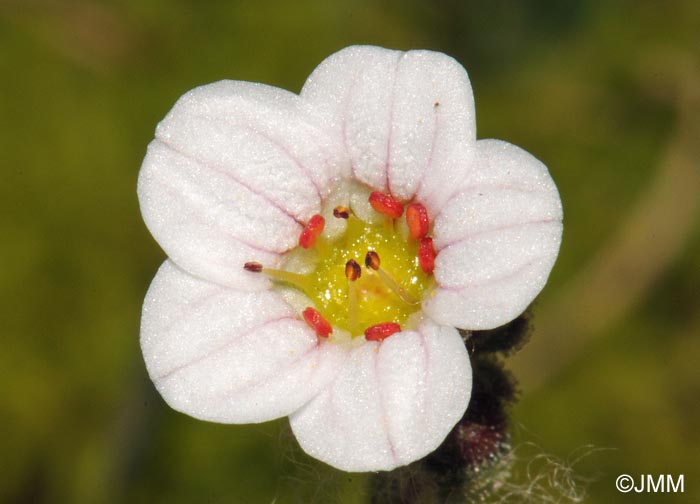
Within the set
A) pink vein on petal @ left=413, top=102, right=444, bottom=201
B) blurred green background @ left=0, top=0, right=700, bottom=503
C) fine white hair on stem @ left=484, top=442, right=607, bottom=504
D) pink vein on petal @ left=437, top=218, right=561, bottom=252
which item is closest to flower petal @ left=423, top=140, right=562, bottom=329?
pink vein on petal @ left=437, top=218, right=561, bottom=252

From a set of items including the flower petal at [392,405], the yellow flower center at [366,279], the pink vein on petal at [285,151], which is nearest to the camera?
the flower petal at [392,405]

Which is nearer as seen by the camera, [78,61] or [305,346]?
[305,346]

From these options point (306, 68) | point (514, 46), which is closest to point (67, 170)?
point (306, 68)

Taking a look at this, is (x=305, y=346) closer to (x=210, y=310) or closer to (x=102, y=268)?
(x=210, y=310)

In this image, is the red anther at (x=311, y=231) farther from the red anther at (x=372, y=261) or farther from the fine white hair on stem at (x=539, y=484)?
the fine white hair on stem at (x=539, y=484)

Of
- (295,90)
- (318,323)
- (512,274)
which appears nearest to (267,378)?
(318,323)

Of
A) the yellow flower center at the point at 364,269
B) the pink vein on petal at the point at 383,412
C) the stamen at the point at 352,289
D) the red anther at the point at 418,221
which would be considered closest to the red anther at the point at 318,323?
the yellow flower center at the point at 364,269
